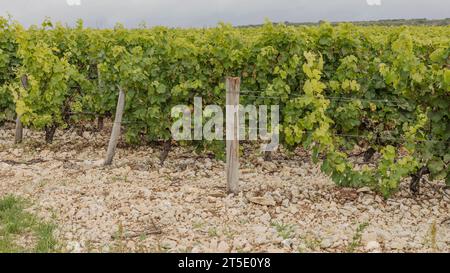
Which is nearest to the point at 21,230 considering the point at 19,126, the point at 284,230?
the point at 284,230

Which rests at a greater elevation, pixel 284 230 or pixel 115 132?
pixel 115 132

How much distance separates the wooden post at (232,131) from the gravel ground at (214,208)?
0.20 metres

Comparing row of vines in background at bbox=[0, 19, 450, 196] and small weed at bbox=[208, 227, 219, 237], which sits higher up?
row of vines in background at bbox=[0, 19, 450, 196]

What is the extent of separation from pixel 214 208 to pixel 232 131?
95cm

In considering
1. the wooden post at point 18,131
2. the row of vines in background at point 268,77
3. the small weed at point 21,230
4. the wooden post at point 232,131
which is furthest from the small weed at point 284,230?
the wooden post at point 18,131

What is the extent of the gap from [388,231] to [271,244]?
1.25 m

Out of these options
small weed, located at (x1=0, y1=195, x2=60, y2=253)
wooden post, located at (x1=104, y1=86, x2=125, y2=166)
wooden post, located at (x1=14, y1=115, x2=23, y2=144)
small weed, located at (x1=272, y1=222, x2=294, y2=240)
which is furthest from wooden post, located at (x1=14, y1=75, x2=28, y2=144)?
small weed, located at (x1=272, y1=222, x2=294, y2=240)

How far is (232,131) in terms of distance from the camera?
6.30 meters

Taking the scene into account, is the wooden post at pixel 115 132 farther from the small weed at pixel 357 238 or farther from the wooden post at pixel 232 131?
the small weed at pixel 357 238

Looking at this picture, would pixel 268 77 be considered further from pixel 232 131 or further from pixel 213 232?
pixel 213 232

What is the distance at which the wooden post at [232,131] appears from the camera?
621 cm

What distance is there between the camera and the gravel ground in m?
5.07

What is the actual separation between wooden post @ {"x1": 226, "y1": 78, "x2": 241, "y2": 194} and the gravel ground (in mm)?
196

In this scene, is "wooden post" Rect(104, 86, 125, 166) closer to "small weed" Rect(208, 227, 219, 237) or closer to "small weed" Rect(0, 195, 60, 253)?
"small weed" Rect(0, 195, 60, 253)
